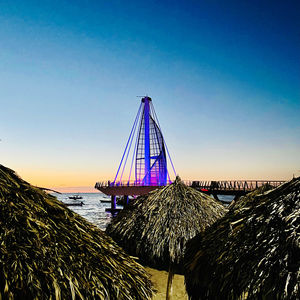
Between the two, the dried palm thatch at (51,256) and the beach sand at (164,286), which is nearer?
the dried palm thatch at (51,256)

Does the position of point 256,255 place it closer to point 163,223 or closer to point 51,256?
point 51,256

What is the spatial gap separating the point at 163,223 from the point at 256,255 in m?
4.59

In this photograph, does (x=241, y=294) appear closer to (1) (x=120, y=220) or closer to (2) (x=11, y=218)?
(2) (x=11, y=218)

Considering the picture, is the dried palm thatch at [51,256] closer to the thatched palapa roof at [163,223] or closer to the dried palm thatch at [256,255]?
the dried palm thatch at [256,255]

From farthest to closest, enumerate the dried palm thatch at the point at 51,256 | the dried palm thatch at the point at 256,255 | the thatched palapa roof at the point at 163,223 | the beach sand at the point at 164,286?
the beach sand at the point at 164,286 → the thatched palapa roof at the point at 163,223 → the dried palm thatch at the point at 256,255 → the dried palm thatch at the point at 51,256

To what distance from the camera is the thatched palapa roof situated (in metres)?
6.84

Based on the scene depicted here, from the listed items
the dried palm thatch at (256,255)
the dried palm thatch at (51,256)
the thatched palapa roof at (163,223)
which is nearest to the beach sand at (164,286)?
the thatched palapa roof at (163,223)

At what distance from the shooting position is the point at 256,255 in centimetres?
275

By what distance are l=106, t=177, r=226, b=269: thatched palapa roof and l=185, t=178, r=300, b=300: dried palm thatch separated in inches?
124

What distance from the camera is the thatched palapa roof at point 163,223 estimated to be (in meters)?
6.84

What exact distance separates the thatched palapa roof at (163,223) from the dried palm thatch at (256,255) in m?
3.14

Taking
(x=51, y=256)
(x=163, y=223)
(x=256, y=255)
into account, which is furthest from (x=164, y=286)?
(x=51, y=256)

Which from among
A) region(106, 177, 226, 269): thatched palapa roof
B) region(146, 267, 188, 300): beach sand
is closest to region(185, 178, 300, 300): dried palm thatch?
region(106, 177, 226, 269): thatched palapa roof

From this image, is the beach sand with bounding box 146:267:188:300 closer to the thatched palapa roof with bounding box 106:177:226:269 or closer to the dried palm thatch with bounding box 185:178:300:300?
the thatched palapa roof with bounding box 106:177:226:269
